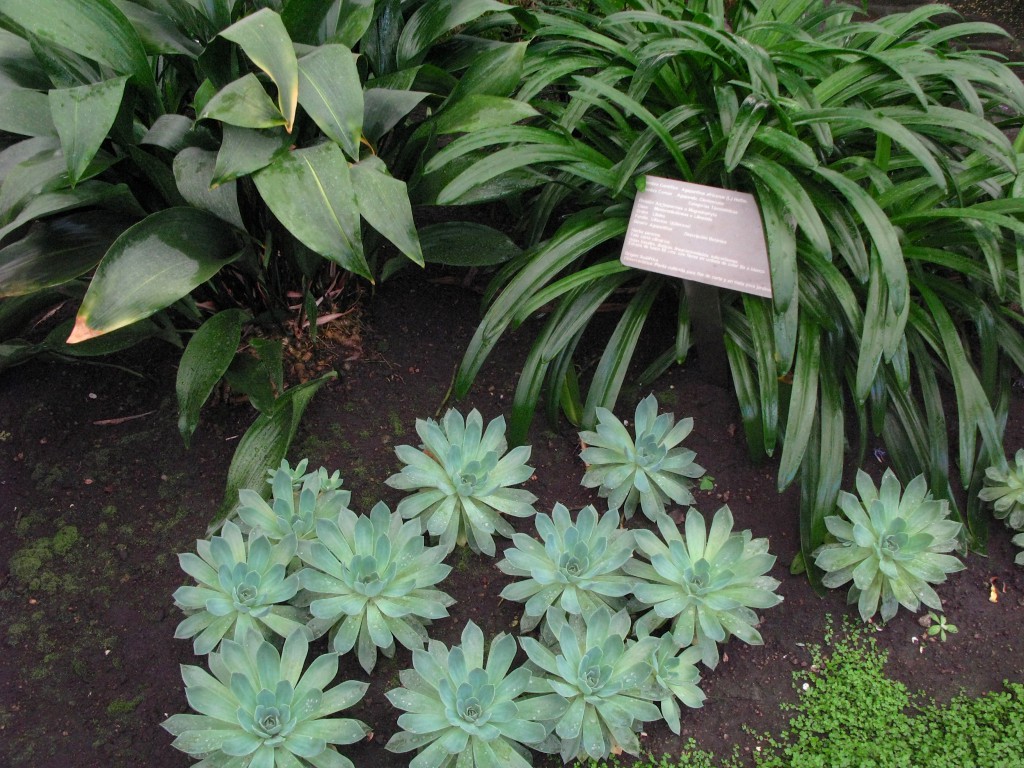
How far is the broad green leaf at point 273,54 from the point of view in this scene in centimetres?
137

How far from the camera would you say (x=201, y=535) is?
1.78 m

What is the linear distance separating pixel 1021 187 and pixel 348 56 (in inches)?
57.6

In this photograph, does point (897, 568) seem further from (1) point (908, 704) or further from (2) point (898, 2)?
(2) point (898, 2)

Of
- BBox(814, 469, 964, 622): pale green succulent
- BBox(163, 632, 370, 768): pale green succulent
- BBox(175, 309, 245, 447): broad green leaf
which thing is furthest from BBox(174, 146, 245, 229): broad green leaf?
BBox(814, 469, 964, 622): pale green succulent

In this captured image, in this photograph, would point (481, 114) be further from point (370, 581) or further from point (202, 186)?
point (370, 581)

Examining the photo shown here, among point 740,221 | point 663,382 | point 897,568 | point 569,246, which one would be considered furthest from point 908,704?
point 569,246

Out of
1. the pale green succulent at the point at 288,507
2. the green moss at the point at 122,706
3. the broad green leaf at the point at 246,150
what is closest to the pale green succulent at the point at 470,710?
the pale green succulent at the point at 288,507

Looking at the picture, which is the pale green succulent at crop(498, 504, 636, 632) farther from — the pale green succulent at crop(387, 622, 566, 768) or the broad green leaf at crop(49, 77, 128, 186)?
the broad green leaf at crop(49, 77, 128, 186)

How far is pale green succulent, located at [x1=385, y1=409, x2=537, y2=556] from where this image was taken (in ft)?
5.49

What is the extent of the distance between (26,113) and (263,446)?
2.63 ft

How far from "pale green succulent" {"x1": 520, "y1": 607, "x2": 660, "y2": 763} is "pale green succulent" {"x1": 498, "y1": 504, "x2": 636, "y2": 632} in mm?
76

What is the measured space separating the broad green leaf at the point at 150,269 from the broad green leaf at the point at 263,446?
0.36 m

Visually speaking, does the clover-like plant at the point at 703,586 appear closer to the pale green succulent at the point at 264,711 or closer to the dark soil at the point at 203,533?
the dark soil at the point at 203,533

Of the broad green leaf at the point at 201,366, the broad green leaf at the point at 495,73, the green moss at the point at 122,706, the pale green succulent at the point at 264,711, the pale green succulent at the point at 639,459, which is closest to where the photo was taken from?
the pale green succulent at the point at 264,711
